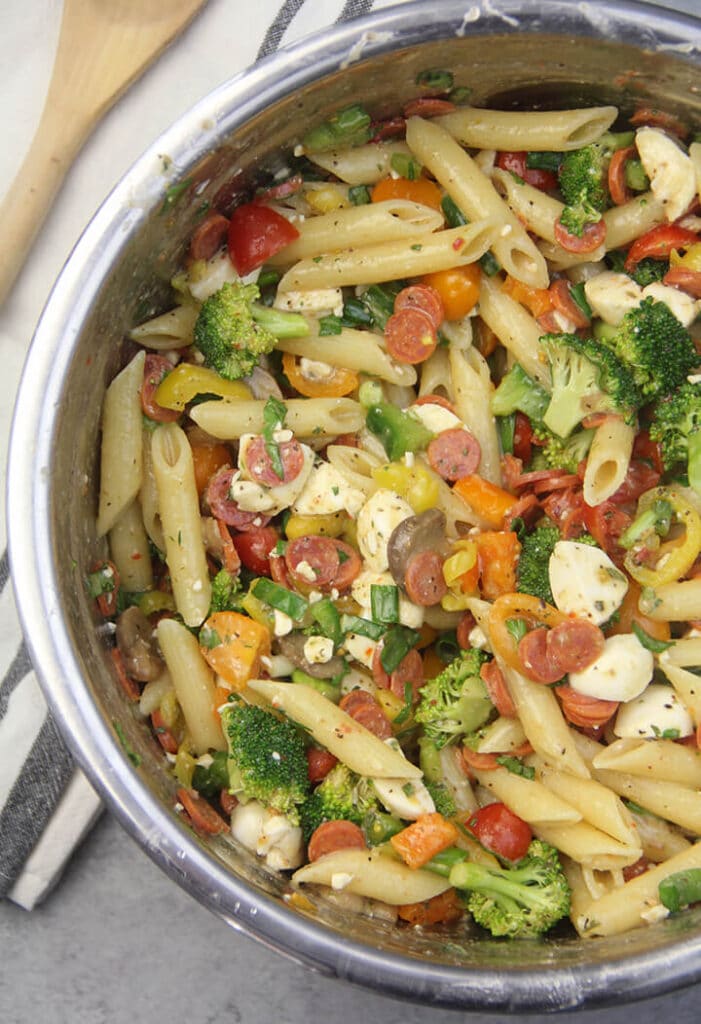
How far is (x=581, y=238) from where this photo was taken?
219 centimetres

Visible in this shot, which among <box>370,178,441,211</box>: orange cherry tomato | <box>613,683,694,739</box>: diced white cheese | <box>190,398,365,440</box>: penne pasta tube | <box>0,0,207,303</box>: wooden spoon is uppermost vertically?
<box>0,0,207,303</box>: wooden spoon

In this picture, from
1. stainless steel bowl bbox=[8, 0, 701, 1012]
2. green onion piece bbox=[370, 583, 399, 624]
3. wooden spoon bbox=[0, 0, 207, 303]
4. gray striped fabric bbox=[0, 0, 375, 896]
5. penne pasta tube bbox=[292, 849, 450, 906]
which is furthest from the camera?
gray striped fabric bbox=[0, 0, 375, 896]

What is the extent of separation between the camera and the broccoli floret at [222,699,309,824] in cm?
213

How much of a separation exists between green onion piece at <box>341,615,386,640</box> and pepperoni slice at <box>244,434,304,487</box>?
0.36m

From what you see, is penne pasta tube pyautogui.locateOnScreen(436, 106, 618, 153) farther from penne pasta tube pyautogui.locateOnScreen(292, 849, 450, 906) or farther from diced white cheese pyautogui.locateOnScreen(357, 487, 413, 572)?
penne pasta tube pyautogui.locateOnScreen(292, 849, 450, 906)

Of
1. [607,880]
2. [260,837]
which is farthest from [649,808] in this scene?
[260,837]

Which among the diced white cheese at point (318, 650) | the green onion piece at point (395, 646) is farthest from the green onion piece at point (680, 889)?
the diced white cheese at point (318, 650)

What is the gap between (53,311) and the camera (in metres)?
1.98

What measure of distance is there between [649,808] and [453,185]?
4.81 ft

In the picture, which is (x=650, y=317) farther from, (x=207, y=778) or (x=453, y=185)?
(x=207, y=778)

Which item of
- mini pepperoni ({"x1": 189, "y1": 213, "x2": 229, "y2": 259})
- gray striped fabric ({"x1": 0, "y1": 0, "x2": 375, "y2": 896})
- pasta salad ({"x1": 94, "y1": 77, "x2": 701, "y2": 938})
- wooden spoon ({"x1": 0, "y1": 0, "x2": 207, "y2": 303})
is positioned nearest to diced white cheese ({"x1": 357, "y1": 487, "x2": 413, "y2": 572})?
pasta salad ({"x1": 94, "y1": 77, "x2": 701, "y2": 938})

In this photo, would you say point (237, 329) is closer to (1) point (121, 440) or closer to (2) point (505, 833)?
(1) point (121, 440)

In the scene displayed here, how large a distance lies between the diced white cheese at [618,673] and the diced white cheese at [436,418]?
1.98 feet

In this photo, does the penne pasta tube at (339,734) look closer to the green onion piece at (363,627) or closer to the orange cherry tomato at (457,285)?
the green onion piece at (363,627)
